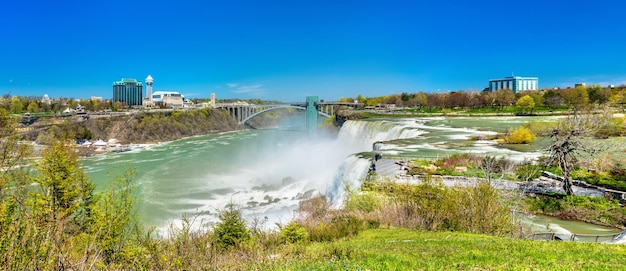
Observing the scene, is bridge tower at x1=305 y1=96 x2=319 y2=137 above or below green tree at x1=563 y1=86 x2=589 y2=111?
below

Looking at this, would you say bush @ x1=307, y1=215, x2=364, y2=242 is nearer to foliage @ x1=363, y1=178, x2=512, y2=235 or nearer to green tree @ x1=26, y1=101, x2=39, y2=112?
foliage @ x1=363, y1=178, x2=512, y2=235

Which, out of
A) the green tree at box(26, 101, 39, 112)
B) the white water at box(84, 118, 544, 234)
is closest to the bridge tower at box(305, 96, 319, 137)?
the white water at box(84, 118, 544, 234)

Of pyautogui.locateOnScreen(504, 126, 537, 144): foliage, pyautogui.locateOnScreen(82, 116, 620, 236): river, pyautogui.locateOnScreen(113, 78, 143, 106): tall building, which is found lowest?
pyautogui.locateOnScreen(82, 116, 620, 236): river

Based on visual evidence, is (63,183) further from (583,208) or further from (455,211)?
(583,208)

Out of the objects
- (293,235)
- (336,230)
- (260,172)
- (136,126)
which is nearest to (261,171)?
(260,172)

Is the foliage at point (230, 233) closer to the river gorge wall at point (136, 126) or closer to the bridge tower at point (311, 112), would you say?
the river gorge wall at point (136, 126)

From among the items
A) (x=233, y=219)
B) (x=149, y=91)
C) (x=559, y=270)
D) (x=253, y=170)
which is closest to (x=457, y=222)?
(x=559, y=270)
